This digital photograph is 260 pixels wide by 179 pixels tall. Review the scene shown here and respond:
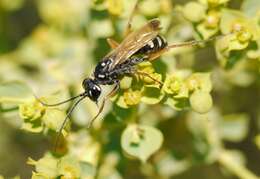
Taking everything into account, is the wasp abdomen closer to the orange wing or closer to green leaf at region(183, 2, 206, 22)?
the orange wing

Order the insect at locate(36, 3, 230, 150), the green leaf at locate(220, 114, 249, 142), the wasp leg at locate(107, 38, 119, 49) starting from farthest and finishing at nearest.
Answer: the green leaf at locate(220, 114, 249, 142), the wasp leg at locate(107, 38, 119, 49), the insect at locate(36, 3, 230, 150)

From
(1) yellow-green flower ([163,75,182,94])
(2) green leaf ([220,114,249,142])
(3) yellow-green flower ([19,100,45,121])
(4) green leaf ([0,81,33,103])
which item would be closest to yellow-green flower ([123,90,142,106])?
(1) yellow-green flower ([163,75,182,94])

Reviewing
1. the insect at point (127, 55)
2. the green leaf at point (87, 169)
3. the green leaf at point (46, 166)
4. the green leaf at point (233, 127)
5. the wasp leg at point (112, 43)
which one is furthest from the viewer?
the green leaf at point (233, 127)

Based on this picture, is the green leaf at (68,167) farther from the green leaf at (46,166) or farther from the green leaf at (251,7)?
the green leaf at (251,7)

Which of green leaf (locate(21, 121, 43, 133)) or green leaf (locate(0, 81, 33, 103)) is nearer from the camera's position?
green leaf (locate(21, 121, 43, 133))

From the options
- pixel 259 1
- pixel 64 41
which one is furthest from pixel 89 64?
pixel 259 1

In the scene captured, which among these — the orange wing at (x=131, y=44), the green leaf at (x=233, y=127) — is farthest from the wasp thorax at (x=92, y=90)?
the green leaf at (x=233, y=127)

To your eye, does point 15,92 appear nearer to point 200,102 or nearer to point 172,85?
point 172,85

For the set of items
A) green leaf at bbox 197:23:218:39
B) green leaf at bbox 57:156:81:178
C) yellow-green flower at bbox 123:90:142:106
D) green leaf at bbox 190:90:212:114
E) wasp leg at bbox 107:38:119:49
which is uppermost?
green leaf at bbox 197:23:218:39
